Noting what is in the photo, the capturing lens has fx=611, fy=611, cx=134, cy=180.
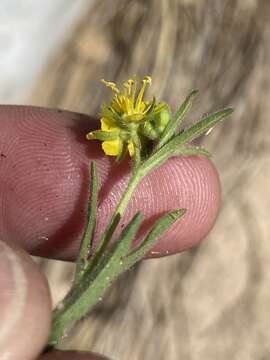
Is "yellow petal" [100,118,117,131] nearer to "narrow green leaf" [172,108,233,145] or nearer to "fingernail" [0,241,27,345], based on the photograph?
"narrow green leaf" [172,108,233,145]

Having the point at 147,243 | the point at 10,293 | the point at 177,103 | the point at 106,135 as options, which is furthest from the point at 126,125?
the point at 177,103

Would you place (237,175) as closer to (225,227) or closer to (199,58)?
(225,227)

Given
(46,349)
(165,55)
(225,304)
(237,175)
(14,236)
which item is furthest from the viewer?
(165,55)

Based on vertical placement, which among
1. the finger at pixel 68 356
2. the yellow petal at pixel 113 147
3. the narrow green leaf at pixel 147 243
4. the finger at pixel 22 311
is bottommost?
the finger at pixel 68 356

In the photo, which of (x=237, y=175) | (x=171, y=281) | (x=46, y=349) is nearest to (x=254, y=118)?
(x=237, y=175)

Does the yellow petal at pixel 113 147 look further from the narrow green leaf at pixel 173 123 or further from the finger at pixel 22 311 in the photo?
the finger at pixel 22 311

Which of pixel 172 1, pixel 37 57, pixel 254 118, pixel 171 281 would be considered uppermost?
pixel 172 1

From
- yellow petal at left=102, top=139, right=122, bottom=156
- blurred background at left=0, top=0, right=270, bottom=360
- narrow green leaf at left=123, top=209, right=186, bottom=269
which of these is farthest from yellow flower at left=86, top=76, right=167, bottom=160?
blurred background at left=0, top=0, right=270, bottom=360

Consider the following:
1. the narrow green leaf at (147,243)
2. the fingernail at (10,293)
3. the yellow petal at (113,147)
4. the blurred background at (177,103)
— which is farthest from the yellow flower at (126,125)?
the blurred background at (177,103)
